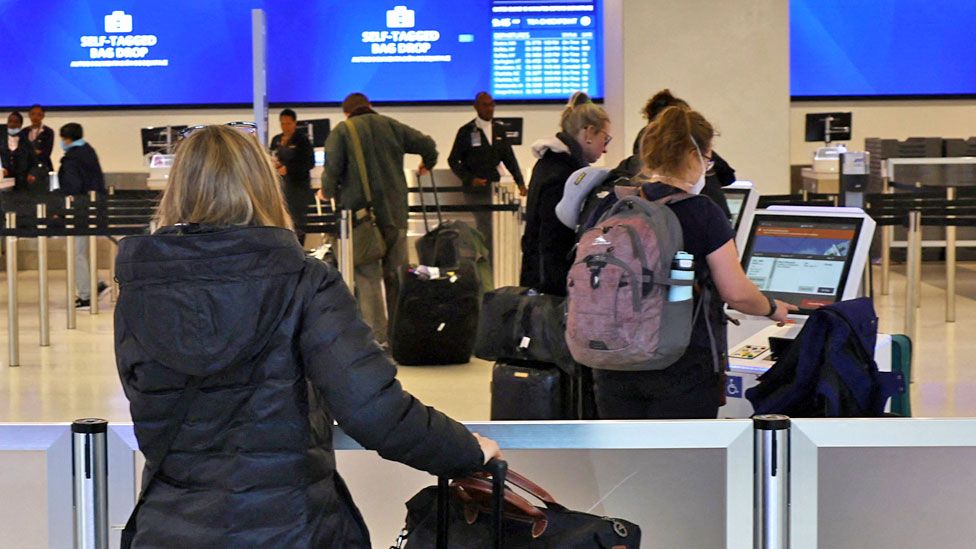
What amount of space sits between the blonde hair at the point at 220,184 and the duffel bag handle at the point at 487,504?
496mm

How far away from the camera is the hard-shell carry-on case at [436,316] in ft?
25.6

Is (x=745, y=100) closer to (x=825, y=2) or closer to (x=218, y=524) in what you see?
(x=825, y=2)

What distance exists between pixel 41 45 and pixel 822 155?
8.54 meters

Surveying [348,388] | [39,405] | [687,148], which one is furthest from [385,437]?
[39,405]

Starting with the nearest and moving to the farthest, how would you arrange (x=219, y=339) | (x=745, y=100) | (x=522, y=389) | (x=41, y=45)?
1. (x=219, y=339)
2. (x=522, y=389)
3. (x=745, y=100)
4. (x=41, y=45)

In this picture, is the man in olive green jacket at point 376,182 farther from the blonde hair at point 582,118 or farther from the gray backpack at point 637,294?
the gray backpack at point 637,294

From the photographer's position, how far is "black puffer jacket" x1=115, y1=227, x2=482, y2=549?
6.62 ft

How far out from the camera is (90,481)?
7.79ft

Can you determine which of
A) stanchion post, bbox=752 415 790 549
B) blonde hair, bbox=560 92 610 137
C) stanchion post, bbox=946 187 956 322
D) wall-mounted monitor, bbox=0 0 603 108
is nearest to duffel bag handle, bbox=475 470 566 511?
stanchion post, bbox=752 415 790 549

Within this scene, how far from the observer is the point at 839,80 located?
15.5 m

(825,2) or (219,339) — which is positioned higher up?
(825,2)

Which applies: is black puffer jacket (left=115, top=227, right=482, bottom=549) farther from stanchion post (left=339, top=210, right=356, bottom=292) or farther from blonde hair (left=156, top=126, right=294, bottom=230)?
stanchion post (left=339, top=210, right=356, bottom=292)

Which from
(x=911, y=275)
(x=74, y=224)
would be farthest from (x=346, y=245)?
(x=911, y=275)

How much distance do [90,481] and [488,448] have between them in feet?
2.29
